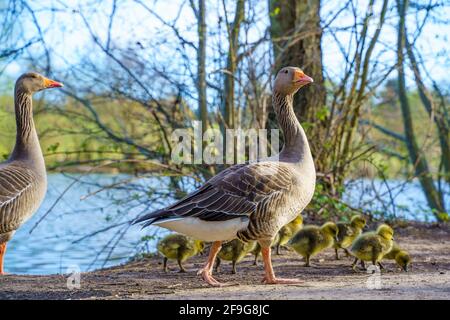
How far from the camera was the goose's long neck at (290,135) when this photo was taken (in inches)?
268

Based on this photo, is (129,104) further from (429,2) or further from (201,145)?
(429,2)

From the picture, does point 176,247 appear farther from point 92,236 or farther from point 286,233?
point 92,236

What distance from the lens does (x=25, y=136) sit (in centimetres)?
779

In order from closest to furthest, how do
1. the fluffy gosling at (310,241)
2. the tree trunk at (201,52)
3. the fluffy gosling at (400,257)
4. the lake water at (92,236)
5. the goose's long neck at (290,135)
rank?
the goose's long neck at (290,135), the fluffy gosling at (400,257), the fluffy gosling at (310,241), the lake water at (92,236), the tree trunk at (201,52)

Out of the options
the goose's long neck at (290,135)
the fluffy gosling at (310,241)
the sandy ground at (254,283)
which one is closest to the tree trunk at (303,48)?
the sandy ground at (254,283)

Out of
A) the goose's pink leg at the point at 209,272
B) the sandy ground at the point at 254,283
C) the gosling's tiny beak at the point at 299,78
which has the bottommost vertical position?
the sandy ground at the point at 254,283

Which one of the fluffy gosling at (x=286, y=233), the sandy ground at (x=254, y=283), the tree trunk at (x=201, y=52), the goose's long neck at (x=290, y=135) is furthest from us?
the tree trunk at (x=201, y=52)

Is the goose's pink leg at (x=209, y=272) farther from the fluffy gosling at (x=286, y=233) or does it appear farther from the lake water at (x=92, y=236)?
the lake water at (x=92, y=236)

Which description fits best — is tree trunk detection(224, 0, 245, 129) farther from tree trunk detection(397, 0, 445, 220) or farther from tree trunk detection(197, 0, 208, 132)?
tree trunk detection(397, 0, 445, 220)

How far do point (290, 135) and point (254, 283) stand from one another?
1661 mm

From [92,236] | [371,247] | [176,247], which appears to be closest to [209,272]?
[176,247]

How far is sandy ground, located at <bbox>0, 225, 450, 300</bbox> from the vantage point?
5.48 m

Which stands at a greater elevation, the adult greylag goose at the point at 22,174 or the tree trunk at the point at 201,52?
the tree trunk at the point at 201,52
